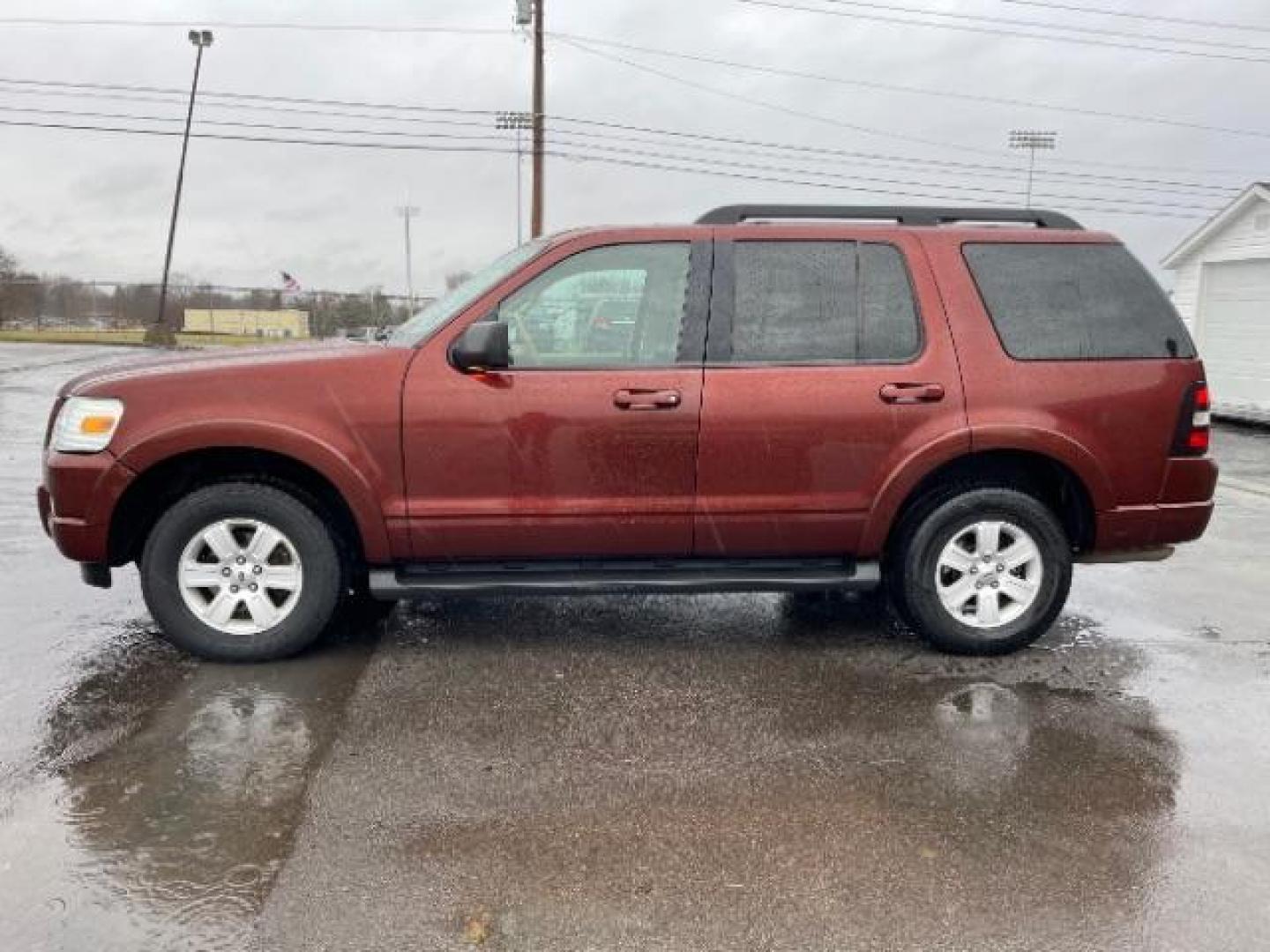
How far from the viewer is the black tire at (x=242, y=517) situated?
4238 mm

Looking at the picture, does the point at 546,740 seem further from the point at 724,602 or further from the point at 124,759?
the point at 724,602

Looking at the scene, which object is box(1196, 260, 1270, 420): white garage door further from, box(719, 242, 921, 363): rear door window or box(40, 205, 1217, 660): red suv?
box(719, 242, 921, 363): rear door window

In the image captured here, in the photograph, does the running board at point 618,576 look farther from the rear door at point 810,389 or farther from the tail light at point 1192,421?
the tail light at point 1192,421

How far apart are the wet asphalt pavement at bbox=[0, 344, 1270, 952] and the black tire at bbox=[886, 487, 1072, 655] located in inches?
4.8

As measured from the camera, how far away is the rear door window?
438cm

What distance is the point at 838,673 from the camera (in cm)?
438

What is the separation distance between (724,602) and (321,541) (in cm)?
217

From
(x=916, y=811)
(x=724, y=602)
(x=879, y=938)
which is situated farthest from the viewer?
(x=724, y=602)

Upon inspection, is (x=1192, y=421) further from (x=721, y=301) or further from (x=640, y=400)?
(x=640, y=400)

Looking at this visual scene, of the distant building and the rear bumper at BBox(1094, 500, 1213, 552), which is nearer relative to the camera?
the rear bumper at BBox(1094, 500, 1213, 552)

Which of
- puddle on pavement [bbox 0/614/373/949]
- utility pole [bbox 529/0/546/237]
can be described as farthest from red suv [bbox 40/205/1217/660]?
utility pole [bbox 529/0/546/237]

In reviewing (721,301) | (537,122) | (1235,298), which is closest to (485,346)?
(721,301)

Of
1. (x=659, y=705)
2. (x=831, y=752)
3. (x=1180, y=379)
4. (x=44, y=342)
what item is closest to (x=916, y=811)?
(x=831, y=752)

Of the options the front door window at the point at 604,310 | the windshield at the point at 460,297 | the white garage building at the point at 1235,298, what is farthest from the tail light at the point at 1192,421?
the white garage building at the point at 1235,298
